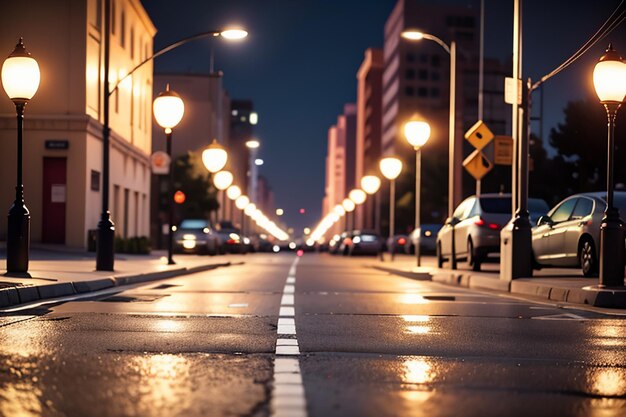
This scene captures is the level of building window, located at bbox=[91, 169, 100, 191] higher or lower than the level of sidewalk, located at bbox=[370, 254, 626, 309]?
higher

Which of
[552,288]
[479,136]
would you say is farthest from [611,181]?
[479,136]

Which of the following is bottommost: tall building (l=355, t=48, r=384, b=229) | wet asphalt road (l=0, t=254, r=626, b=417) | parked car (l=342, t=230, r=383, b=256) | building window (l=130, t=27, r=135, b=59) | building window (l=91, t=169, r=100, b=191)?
parked car (l=342, t=230, r=383, b=256)

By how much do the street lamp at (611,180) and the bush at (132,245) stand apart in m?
26.3

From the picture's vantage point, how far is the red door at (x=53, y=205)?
35.3 meters

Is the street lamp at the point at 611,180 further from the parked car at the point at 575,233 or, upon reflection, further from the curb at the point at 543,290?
the parked car at the point at 575,233

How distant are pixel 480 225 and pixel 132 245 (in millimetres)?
18949

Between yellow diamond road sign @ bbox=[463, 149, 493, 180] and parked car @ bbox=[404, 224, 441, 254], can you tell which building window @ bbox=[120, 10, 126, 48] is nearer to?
parked car @ bbox=[404, 224, 441, 254]

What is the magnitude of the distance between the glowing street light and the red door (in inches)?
970

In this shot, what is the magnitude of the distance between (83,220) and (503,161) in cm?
1684

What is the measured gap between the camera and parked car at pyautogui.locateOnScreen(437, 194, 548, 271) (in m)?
22.7

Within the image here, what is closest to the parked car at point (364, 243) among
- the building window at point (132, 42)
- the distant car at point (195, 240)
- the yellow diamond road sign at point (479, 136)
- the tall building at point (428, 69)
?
the distant car at point (195, 240)

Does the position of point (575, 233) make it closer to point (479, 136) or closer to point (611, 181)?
point (611, 181)

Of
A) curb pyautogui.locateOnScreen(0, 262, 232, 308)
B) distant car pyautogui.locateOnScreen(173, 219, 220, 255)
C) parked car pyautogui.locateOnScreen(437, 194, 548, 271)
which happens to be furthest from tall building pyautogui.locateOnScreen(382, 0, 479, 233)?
curb pyautogui.locateOnScreen(0, 262, 232, 308)

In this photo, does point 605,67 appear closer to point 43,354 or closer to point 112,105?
point 43,354
